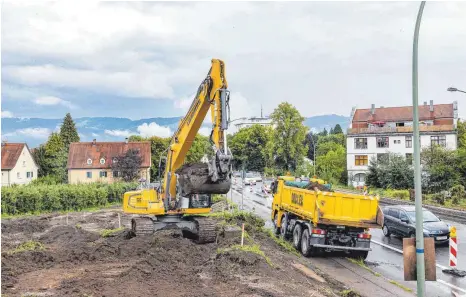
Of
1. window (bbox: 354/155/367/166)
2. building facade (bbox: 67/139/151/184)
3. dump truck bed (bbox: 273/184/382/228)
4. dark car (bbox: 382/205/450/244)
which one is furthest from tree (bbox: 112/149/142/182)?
dump truck bed (bbox: 273/184/382/228)

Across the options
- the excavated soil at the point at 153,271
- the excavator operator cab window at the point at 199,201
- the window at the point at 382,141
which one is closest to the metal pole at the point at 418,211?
the excavated soil at the point at 153,271

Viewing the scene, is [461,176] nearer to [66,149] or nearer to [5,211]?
[5,211]

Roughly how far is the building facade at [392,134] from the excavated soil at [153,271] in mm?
40910

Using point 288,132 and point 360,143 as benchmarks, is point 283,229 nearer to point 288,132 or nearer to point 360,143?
point 288,132

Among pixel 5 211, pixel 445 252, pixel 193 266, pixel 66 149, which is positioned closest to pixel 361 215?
pixel 445 252

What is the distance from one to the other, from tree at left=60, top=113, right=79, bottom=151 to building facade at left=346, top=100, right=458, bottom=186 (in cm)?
4661

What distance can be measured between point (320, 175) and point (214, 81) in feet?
152

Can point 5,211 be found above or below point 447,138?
below

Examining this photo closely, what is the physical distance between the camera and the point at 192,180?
1614cm

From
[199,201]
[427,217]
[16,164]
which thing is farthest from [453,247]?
[16,164]

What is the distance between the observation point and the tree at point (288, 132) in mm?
59188

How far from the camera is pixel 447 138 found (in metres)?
56.9

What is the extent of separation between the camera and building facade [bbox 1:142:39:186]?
66000 mm

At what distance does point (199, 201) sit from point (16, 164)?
56.0 metres
